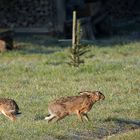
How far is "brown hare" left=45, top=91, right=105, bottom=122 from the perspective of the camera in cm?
1177

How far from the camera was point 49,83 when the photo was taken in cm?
1744

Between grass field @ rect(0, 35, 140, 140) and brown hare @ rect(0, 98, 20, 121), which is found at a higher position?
brown hare @ rect(0, 98, 20, 121)

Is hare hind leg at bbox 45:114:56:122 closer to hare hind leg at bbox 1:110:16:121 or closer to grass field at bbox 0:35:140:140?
grass field at bbox 0:35:140:140

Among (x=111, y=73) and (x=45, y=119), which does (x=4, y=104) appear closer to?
(x=45, y=119)

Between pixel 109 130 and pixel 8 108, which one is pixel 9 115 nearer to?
pixel 8 108

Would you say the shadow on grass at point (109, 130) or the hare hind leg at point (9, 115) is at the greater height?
the hare hind leg at point (9, 115)

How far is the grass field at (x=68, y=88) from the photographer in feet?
38.5

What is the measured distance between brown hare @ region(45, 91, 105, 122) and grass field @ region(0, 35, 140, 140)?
0.56 feet

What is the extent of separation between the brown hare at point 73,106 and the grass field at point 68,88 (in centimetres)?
17

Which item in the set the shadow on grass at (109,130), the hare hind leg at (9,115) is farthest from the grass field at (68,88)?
the hare hind leg at (9,115)

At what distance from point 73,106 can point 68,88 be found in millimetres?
4504

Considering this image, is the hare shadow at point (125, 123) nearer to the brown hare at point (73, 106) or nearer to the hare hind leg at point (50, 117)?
the brown hare at point (73, 106)

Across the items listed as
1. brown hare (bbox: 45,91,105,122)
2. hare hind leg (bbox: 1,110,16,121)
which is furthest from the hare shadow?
hare hind leg (bbox: 1,110,16,121)

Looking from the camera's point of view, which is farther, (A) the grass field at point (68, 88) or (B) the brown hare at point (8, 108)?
(B) the brown hare at point (8, 108)
